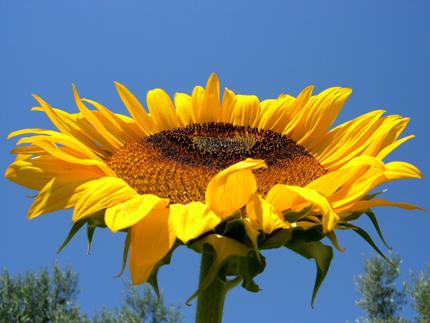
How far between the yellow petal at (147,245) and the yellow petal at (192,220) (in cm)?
5

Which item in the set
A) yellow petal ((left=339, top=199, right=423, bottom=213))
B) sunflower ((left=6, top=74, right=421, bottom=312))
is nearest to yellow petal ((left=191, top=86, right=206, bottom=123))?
sunflower ((left=6, top=74, right=421, bottom=312))

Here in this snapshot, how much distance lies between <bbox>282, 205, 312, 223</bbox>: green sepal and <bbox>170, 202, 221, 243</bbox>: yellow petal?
367 mm

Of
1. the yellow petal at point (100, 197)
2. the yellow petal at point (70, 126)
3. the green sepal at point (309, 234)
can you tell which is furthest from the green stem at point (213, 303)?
the yellow petal at point (70, 126)

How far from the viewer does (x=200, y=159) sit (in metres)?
3.96

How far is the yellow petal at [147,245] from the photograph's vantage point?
290 centimetres

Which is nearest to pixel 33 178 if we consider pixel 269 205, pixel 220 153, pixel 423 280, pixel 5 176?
pixel 5 176

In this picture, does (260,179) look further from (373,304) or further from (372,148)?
(373,304)

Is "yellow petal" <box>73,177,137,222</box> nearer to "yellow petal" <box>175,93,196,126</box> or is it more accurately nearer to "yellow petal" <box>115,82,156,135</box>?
"yellow petal" <box>115,82,156,135</box>

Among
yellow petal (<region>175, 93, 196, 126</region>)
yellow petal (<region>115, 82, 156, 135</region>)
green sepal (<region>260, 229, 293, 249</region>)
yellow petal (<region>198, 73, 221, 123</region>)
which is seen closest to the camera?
Result: green sepal (<region>260, 229, 293, 249</region>)

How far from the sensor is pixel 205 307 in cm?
343

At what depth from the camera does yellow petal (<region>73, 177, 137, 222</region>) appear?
3.07 meters

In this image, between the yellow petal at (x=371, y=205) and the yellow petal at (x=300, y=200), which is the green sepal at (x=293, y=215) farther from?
the yellow petal at (x=371, y=205)

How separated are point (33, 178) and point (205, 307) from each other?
1156 mm

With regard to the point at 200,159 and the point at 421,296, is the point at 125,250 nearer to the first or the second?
the point at 200,159
